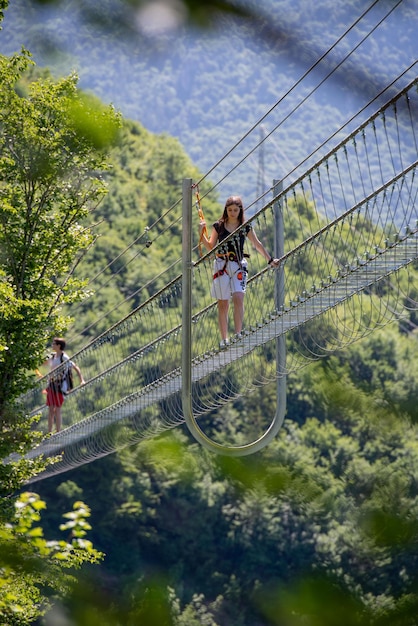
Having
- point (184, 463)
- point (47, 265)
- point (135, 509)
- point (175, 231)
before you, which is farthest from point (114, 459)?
point (184, 463)

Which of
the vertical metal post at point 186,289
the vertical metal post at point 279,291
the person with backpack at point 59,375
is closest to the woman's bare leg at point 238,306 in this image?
the vertical metal post at point 279,291

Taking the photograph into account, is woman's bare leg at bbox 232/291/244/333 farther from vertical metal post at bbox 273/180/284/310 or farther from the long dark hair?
the long dark hair

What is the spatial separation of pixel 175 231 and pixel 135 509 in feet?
56.7

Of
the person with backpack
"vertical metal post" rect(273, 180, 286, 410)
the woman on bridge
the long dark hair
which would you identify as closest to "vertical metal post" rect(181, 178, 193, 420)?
the woman on bridge

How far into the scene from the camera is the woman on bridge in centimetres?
735

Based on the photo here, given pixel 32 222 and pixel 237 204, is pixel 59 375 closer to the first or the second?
pixel 32 222

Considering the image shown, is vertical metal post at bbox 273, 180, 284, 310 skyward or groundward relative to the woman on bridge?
skyward

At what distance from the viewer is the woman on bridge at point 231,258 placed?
7.35 metres

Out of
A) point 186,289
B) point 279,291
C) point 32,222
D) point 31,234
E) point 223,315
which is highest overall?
point 32,222

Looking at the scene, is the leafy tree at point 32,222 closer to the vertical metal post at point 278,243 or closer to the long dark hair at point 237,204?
the vertical metal post at point 278,243

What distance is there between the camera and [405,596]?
1422 mm

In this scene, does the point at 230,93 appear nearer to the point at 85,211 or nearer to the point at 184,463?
A: the point at 184,463

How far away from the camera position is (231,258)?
7.40 meters

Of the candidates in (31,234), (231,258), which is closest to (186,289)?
(231,258)
